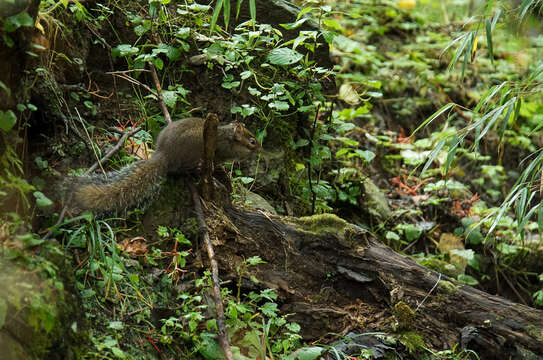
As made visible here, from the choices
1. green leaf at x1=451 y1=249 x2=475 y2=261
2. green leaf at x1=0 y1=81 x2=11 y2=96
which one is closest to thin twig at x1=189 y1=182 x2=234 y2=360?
green leaf at x1=0 y1=81 x2=11 y2=96

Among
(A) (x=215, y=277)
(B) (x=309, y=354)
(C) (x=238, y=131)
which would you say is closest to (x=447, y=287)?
(B) (x=309, y=354)

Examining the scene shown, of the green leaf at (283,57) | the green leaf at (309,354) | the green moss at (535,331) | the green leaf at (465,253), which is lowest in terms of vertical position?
the green leaf at (465,253)

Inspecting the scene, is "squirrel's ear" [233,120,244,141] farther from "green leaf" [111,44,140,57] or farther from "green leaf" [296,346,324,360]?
"green leaf" [296,346,324,360]

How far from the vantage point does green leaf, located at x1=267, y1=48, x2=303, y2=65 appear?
147 inches

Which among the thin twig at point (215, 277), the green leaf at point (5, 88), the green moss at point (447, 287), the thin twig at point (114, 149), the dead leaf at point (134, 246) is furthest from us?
the green moss at point (447, 287)

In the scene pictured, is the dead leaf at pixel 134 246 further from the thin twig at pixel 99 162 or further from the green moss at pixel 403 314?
the green moss at pixel 403 314

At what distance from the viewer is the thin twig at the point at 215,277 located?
2.55 meters

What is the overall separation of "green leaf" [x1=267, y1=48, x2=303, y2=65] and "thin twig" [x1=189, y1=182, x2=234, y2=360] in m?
1.15

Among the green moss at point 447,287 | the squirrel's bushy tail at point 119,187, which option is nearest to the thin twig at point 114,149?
the squirrel's bushy tail at point 119,187

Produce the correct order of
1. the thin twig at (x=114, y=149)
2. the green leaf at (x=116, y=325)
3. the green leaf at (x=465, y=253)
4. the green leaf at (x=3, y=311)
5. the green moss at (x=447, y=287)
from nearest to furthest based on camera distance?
the green leaf at (x=3, y=311)
the green leaf at (x=116, y=325)
the thin twig at (x=114, y=149)
the green moss at (x=447, y=287)
the green leaf at (x=465, y=253)

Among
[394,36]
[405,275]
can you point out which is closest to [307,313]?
[405,275]

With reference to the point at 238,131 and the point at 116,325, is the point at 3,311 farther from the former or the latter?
the point at 238,131

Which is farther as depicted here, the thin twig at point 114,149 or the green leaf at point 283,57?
the green leaf at point 283,57

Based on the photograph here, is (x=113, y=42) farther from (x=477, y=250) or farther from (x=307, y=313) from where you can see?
(x=477, y=250)
